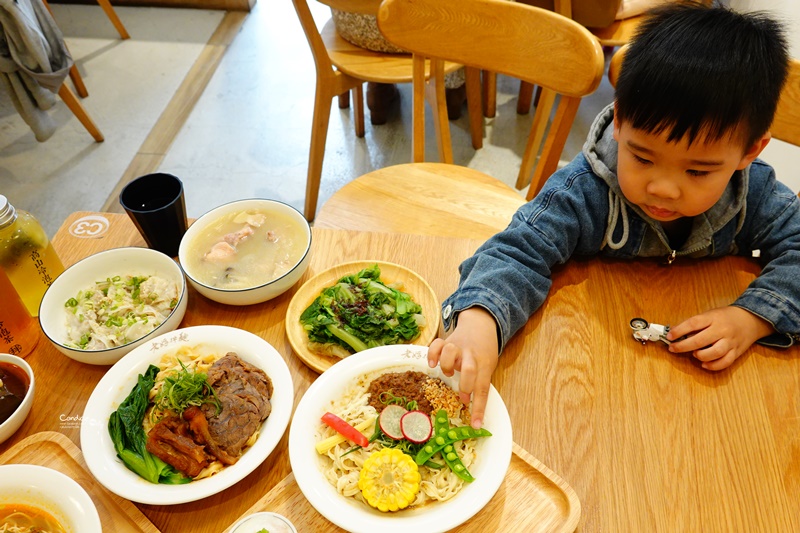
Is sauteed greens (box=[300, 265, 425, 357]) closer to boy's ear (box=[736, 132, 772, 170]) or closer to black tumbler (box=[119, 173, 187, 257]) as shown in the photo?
black tumbler (box=[119, 173, 187, 257])

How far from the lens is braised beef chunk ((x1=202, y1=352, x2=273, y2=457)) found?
88cm

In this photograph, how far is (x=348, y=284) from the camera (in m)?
1.15

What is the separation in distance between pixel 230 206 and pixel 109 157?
2398mm

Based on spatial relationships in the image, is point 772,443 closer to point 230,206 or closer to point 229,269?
point 229,269

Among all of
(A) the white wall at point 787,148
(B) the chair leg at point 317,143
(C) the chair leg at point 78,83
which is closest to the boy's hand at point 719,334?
(A) the white wall at point 787,148

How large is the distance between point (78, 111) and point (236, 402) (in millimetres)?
2928

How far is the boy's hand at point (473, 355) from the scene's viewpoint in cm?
91

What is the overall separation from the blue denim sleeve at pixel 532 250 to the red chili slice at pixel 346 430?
29cm

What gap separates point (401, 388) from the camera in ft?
3.05

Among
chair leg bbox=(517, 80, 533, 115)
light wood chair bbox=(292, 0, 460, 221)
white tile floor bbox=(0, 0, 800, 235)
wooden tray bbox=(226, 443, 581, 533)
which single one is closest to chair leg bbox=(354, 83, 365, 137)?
white tile floor bbox=(0, 0, 800, 235)

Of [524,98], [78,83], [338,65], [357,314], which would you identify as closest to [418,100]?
[338,65]

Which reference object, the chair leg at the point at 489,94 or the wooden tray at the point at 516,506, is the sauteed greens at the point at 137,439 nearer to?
the wooden tray at the point at 516,506

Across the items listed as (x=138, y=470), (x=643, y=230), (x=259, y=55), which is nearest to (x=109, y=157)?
Result: (x=259, y=55)

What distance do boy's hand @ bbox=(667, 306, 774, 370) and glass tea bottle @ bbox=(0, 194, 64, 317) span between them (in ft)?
4.06
